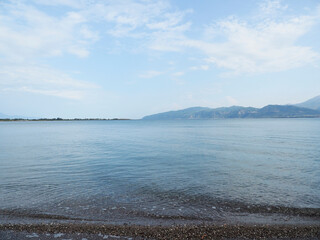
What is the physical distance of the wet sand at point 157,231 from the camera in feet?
30.4

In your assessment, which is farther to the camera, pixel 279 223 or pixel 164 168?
pixel 164 168

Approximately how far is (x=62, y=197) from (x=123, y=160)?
13.7m

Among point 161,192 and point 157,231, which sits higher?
point 157,231

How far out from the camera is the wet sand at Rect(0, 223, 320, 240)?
364 inches

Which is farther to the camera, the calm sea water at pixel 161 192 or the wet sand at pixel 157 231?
the calm sea water at pixel 161 192

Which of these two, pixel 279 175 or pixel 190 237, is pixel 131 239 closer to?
pixel 190 237

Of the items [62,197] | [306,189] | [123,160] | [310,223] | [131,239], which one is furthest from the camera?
[123,160]

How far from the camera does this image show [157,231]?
9.67 metres

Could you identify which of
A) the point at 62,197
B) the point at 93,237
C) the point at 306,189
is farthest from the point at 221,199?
the point at 62,197

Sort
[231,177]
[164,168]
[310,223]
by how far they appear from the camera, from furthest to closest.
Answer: [164,168] < [231,177] < [310,223]

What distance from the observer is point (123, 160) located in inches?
1107

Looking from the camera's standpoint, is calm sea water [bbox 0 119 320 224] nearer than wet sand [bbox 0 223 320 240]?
No

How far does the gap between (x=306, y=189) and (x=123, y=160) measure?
20278 millimetres

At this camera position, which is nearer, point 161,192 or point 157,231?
point 157,231
